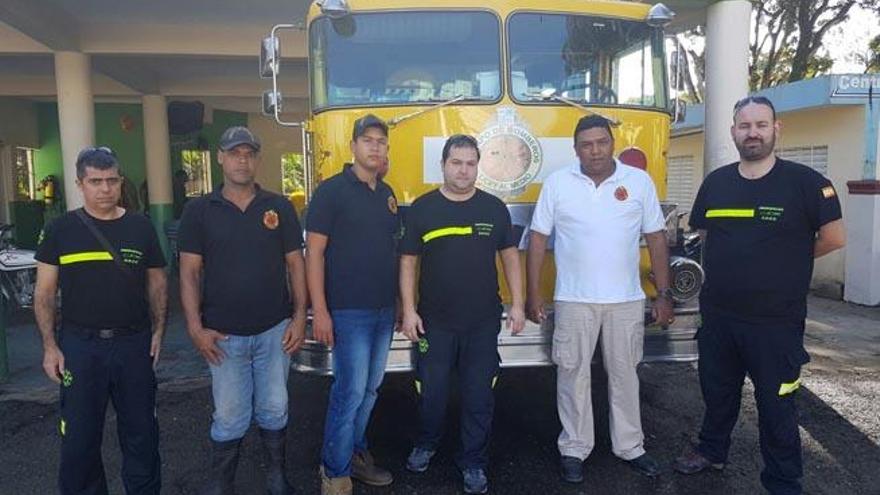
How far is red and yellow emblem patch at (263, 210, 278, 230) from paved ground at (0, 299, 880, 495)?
1.49m

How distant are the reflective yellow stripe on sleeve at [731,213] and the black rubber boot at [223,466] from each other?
262 cm

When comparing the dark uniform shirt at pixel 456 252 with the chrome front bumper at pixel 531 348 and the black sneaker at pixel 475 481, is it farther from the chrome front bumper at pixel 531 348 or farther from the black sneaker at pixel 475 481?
the black sneaker at pixel 475 481

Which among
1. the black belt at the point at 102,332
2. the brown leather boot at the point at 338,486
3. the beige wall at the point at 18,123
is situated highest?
the beige wall at the point at 18,123

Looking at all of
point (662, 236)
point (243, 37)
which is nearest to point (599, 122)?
point (662, 236)

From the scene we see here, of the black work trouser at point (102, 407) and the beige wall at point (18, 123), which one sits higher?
Result: the beige wall at point (18, 123)

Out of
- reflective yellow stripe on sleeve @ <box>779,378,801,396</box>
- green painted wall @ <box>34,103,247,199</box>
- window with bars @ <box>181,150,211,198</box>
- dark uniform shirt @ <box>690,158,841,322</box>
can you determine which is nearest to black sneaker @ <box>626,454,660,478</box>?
reflective yellow stripe on sleeve @ <box>779,378,801,396</box>

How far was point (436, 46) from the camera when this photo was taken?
420 centimetres

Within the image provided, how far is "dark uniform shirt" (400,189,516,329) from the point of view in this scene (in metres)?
3.46

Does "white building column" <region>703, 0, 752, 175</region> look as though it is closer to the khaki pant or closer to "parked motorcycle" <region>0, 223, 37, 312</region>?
the khaki pant

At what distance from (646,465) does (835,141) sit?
24.8 feet

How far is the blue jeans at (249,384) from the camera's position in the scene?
10.6 ft

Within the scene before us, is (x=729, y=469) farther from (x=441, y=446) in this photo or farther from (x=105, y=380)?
(x=105, y=380)

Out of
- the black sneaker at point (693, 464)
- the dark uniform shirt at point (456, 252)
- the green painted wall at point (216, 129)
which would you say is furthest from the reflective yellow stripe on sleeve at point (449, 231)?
the green painted wall at point (216, 129)

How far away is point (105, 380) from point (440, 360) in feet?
5.15
